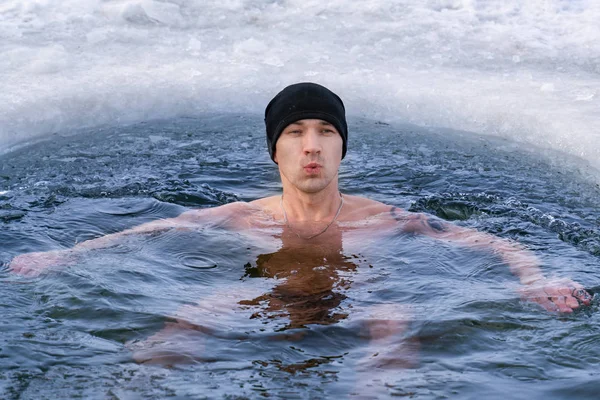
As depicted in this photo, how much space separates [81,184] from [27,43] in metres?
3.07

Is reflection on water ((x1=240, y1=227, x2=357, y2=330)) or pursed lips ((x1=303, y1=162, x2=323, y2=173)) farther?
pursed lips ((x1=303, y1=162, x2=323, y2=173))

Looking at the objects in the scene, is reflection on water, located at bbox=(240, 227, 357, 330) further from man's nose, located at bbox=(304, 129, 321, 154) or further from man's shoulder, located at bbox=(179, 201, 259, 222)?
man's nose, located at bbox=(304, 129, 321, 154)

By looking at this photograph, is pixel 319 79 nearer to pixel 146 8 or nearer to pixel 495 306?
pixel 146 8

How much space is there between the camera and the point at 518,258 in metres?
4.55

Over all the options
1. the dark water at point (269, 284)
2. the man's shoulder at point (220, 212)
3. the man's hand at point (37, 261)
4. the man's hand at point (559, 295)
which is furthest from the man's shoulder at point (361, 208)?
the man's hand at point (37, 261)

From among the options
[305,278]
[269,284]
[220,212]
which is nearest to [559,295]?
[305,278]

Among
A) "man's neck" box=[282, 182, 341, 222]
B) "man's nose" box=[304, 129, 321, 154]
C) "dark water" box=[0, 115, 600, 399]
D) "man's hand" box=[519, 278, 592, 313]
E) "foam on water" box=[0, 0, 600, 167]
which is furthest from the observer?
"foam on water" box=[0, 0, 600, 167]

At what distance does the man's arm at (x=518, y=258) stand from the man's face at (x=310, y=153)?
2.10 feet

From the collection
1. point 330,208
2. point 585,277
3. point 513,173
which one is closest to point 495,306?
point 585,277

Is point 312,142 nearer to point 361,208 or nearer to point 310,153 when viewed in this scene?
point 310,153

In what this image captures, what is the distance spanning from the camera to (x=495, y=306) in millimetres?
3996

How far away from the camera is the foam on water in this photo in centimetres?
750

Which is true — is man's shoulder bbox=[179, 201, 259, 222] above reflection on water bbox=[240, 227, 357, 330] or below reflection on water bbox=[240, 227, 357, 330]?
above


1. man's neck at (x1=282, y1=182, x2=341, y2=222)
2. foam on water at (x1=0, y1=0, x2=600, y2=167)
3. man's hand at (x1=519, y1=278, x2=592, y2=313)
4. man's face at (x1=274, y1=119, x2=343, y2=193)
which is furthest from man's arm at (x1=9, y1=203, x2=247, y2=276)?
foam on water at (x1=0, y1=0, x2=600, y2=167)
